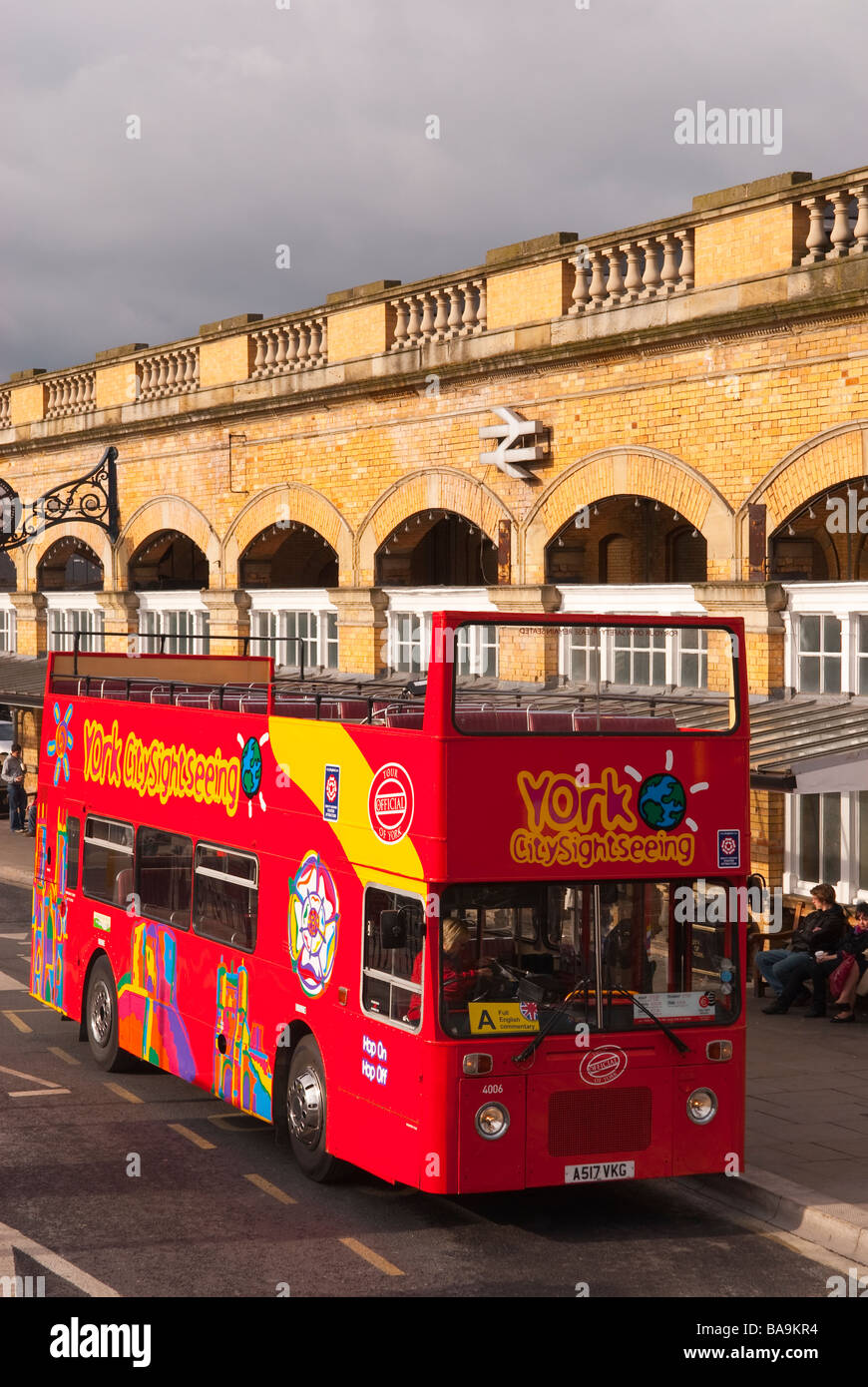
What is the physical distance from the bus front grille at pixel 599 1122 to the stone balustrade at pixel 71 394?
23963 millimetres

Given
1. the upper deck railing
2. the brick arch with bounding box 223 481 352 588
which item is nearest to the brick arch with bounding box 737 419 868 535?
the upper deck railing

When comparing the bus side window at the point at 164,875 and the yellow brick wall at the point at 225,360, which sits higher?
the yellow brick wall at the point at 225,360

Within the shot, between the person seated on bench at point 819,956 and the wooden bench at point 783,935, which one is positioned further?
the wooden bench at point 783,935

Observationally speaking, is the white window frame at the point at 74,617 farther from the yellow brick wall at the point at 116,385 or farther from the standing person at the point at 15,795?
the yellow brick wall at the point at 116,385

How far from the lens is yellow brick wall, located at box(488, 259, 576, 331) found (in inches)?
803

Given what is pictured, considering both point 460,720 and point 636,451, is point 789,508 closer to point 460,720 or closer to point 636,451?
point 636,451

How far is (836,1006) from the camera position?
16266 millimetres

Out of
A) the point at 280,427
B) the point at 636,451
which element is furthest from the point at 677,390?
the point at 280,427

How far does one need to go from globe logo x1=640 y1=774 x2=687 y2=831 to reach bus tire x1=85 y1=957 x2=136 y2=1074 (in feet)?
19.9

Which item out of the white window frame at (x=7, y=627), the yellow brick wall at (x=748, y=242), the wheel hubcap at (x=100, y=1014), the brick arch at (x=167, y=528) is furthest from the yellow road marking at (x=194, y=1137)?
the white window frame at (x=7, y=627)

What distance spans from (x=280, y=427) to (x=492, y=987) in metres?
16.8

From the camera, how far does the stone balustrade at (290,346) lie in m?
25.2

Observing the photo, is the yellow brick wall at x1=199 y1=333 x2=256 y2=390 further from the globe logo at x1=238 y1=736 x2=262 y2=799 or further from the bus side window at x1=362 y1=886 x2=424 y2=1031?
the bus side window at x1=362 y1=886 x2=424 y2=1031

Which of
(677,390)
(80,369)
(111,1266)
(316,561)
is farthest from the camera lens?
(80,369)
